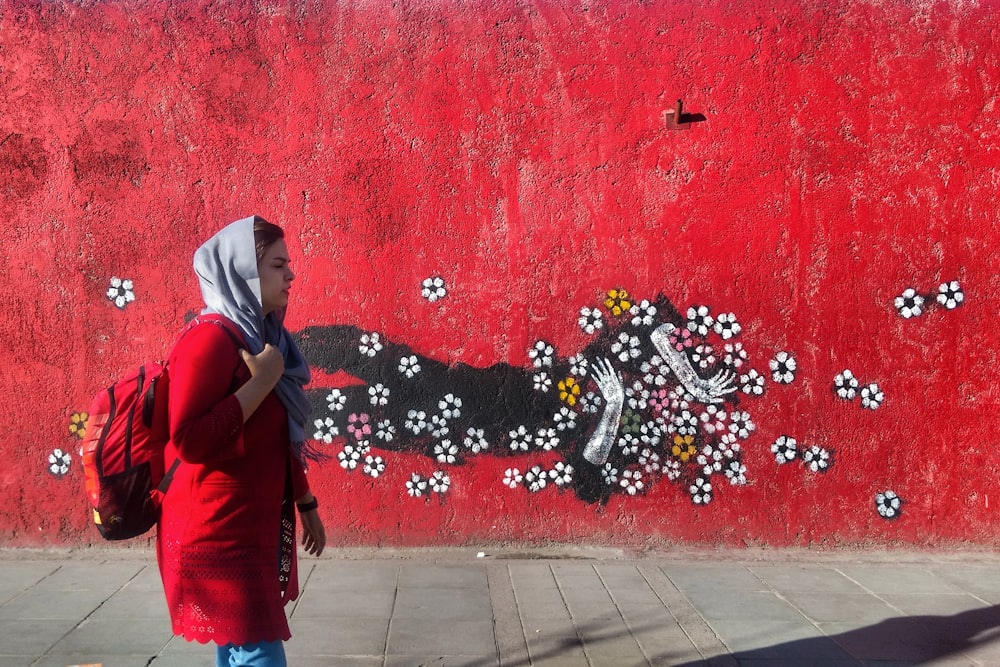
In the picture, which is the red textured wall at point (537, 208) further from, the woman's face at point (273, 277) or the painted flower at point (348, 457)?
the woman's face at point (273, 277)

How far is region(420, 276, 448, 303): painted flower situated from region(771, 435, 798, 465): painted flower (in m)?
2.03

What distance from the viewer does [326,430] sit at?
4.81 meters

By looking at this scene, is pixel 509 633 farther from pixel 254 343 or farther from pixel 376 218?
pixel 376 218

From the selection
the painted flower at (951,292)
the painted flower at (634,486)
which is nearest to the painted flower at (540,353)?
the painted flower at (634,486)

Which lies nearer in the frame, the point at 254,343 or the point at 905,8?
the point at 254,343

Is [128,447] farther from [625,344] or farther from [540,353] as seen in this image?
[625,344]

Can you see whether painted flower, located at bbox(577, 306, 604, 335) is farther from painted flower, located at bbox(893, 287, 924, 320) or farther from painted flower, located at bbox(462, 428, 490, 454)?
painted flower, located at bbox(893, 287, 924, 320)

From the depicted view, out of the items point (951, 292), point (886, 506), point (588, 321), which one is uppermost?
point (951, 292)

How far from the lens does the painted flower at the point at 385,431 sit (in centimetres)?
481

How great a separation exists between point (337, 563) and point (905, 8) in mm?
4343

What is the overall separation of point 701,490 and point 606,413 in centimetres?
69

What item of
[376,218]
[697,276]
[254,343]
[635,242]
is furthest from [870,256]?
[254,343]

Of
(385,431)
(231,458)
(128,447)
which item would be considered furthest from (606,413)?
(128,447)

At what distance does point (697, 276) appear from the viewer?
4.85 m
